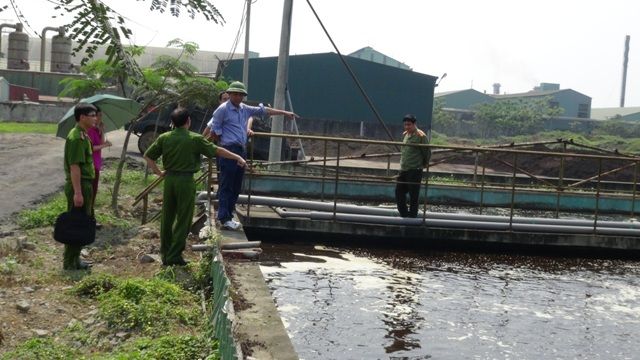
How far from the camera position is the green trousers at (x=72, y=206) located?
753cm

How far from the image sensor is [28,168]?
16.8 meters

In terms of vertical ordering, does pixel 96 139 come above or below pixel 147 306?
above

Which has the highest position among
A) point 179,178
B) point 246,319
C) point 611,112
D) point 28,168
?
point 611,112

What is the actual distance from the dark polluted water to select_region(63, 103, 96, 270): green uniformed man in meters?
2.07

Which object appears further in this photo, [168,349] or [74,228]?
[74,228]

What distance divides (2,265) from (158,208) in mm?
4715

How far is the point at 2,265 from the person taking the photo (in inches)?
293

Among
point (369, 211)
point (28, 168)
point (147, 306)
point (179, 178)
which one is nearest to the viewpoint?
point (147, 306)

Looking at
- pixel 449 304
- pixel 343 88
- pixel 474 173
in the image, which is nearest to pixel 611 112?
pixel 343 88

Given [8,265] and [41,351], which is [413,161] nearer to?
[8,265]

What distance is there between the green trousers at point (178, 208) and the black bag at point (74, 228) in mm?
703

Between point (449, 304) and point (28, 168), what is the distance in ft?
37.5

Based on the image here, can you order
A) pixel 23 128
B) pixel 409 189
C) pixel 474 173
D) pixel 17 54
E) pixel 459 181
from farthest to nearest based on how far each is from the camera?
pixel 17 54 < pixel 23 128 < pixel 459 181 < pixel 474 173 < pixel 409 189

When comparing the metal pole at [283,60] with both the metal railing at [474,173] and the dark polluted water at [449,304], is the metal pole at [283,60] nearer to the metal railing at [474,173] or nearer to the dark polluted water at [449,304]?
the metal railing at [474,173]
